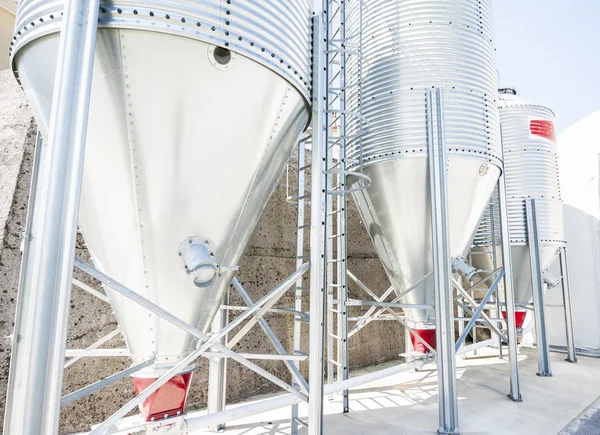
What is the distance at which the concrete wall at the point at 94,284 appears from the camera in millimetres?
3619

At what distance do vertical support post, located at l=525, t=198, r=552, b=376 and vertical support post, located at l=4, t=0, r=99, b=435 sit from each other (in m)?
7.20

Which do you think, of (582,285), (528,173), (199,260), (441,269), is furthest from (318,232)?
(582,285)

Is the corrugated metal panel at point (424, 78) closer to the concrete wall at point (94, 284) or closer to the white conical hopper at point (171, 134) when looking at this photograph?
the concrete wall at point (94, 284)

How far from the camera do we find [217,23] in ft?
7.06

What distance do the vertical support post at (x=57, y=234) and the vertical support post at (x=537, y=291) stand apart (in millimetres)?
7200

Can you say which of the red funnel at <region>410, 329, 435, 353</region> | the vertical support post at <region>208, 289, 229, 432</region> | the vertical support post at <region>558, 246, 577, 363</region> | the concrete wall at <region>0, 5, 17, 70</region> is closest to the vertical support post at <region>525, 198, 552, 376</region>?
the vertical support post at <region>558, 246, 577, 363</region>

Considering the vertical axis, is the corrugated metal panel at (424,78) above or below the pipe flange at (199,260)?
above

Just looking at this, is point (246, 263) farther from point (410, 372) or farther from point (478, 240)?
point (478, 240)

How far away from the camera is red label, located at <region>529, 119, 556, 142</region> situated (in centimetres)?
714

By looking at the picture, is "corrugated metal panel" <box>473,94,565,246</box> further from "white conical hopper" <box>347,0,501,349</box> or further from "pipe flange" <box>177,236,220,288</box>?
"pipe flange" <box>177,236,220,288</box>

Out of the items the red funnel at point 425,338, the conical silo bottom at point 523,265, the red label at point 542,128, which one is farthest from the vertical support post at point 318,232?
the red label at point 542,128

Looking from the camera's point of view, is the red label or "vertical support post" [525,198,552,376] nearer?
"vertical support post" [525,198,552,376]

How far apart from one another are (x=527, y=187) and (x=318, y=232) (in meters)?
5.86

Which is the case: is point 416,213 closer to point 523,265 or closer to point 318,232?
point 318,232
